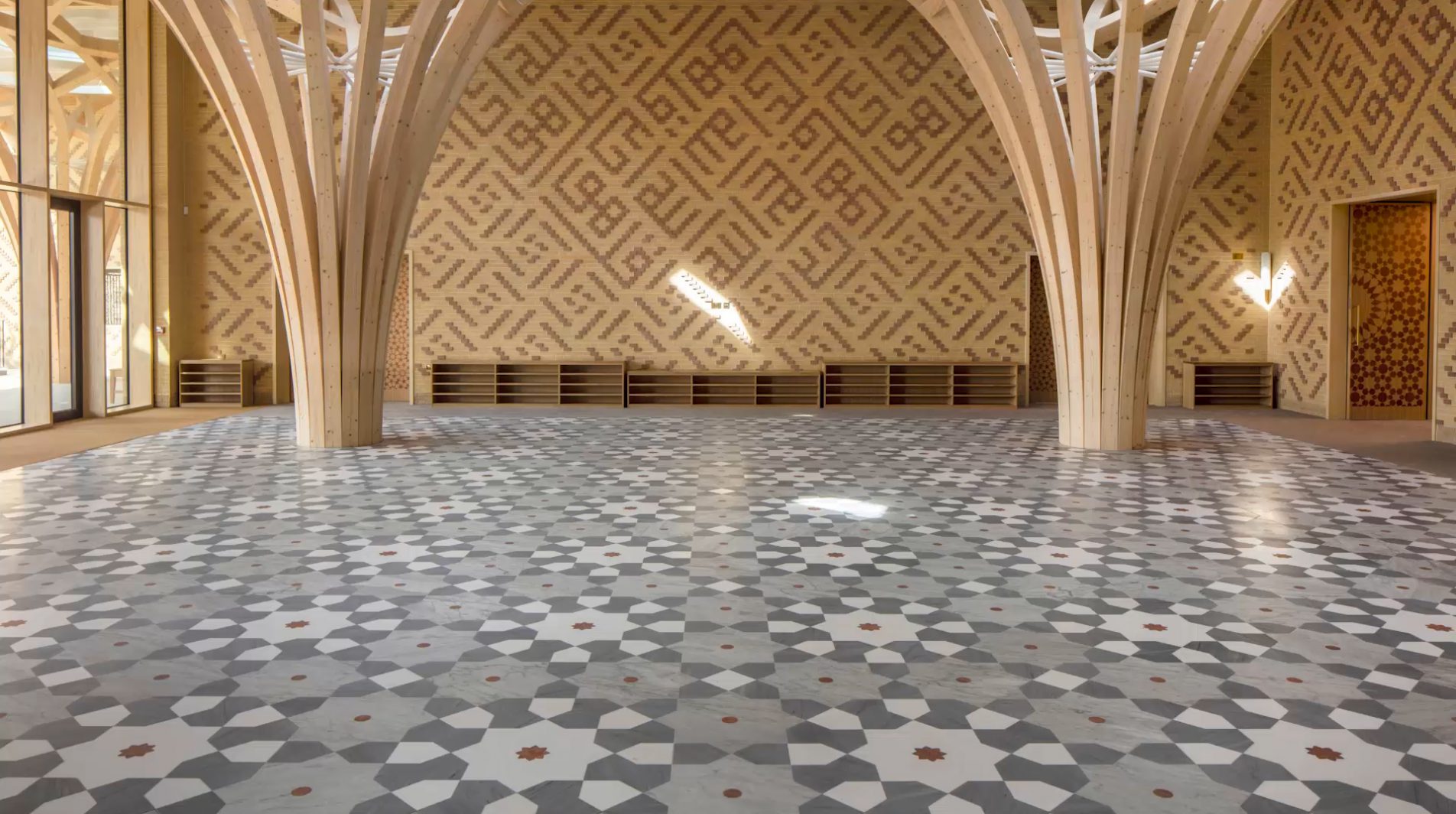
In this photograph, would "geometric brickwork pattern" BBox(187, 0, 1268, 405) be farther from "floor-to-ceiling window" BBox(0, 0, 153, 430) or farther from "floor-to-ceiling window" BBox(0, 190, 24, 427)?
"floor-to-ceiling window" BBox(0, 190, 24, 427)

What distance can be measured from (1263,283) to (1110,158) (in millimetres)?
7462

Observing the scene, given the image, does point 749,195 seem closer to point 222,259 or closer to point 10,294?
point 222,259

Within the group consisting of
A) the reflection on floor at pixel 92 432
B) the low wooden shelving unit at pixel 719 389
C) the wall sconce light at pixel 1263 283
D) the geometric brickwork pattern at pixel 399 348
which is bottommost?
the reflection on floor at pixel 92 432

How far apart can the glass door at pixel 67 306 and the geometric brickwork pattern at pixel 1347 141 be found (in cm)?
1547

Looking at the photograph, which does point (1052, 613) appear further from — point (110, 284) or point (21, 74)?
point (110, 284)

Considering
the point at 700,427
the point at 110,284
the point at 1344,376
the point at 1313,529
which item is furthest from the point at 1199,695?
the point at 110,284

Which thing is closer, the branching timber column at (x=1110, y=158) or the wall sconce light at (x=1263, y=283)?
the branching timber column at (x=1110, y=158)

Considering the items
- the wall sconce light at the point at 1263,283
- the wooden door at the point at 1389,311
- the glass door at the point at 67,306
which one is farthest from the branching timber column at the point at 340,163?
the wall sconce light at the point at 1263,283

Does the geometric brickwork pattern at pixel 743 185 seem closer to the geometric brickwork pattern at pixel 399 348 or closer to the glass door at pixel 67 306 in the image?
the geometric brickwork pattern at pixel 399 348

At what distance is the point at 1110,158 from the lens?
9.60 meters

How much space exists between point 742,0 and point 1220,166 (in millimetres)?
7067

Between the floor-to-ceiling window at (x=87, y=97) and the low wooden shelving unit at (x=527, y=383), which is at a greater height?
the floor-to-ceiling window at (x=87, y=97)

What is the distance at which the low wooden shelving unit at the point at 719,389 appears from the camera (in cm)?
1574

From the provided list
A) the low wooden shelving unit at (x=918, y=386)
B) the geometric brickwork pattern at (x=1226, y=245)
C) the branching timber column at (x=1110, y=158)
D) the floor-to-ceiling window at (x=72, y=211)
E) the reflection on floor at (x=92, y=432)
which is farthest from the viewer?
the low wooden shelving unit at (x=918, y=386)
